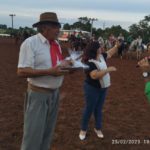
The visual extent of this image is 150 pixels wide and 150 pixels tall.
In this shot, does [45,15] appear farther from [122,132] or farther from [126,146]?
[122,132]

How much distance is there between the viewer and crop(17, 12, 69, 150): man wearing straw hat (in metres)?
4.04

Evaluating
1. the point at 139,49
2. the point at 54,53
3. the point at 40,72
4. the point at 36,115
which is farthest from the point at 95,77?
the point at 139,49

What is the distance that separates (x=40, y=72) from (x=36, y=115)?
1.64ft

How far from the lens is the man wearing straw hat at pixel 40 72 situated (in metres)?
4.04

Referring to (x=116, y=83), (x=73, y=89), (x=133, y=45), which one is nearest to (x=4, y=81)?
(x=73, y=89)

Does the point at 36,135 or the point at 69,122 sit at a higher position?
the point at 36,135

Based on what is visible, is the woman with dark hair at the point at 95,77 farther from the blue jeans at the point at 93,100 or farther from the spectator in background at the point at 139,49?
the spectator in background at the point at 139,49

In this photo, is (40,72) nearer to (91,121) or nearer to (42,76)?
(42,76)

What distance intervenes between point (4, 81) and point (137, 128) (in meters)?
5.92

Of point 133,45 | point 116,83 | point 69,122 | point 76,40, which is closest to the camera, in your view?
point 69,122

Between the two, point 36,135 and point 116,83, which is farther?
point 116,83

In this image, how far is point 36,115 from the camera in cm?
421

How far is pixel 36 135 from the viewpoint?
14.0 ft
